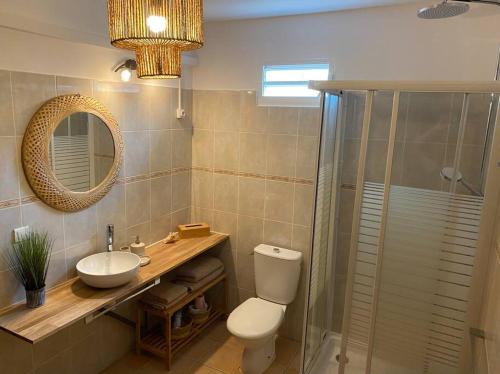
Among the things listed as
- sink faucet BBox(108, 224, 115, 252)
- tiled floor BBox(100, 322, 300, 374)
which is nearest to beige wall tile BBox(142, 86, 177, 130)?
sink faucet BBox(108, 224, 115, 252)

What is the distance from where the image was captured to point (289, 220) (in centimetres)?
295

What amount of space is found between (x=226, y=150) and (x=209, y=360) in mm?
1669

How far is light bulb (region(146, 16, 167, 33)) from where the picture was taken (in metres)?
1.19

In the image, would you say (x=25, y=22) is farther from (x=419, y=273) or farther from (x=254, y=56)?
(x=419, y=273)

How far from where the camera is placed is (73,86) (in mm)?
2203

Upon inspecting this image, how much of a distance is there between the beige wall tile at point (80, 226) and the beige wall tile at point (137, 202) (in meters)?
0.29

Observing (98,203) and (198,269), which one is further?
(198,269)

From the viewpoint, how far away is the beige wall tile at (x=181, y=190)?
3.12 m

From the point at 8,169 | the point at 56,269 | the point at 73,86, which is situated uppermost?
the point at 73,86

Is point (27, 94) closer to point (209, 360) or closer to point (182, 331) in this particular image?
point (182, 331)

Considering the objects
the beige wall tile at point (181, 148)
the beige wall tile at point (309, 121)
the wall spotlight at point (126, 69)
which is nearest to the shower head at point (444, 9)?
the beige wall tile at point (309, 121)

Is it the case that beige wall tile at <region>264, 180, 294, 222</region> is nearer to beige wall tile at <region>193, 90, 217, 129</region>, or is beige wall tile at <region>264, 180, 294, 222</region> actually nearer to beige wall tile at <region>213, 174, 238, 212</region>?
beige wall tile at <region>213, 174, 238, 212</region>

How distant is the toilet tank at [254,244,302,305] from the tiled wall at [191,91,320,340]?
0.38ft

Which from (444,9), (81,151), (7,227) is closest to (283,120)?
(444,9)
